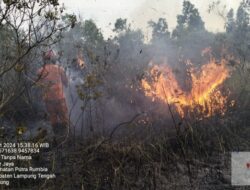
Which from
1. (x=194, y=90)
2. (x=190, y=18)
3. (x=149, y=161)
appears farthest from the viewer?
(x=190, y=18)

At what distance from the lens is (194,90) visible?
10.5 meters

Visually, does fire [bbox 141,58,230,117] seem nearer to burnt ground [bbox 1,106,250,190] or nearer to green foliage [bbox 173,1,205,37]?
burnt ground [bbox 1,106,250,190]

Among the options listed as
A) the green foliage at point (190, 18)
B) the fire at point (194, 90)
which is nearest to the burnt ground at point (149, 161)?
the fire at point (194, 90)

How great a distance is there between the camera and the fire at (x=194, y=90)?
9648 millimetres

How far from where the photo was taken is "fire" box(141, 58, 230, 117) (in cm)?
965

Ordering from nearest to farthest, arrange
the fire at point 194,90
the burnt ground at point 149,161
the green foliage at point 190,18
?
1. the burnt ground at point 149,161
2. the fire at point 194,90
3. the green foliage at point 190,18

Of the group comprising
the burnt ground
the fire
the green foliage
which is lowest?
the burnt ground

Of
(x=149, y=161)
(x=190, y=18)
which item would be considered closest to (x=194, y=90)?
(x=149, y=161)

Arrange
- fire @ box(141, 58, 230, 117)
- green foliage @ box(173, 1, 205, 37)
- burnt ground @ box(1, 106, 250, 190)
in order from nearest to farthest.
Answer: burnt ground @ box(1, 106, 250, 190)
fire @ box(141, 58, 230, 117)
green foliage @ box(173, 1, 205, 37)

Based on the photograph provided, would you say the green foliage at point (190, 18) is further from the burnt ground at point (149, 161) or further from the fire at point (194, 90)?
the burnt ground at point (149, 161)

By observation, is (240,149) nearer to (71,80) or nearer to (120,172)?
(120,172)

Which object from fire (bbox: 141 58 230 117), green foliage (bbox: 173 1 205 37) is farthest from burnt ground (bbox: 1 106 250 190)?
green foliage (bbox: 173 1 205 37)

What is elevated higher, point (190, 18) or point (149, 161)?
point (190, 18)

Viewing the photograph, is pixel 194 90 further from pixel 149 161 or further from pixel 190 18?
pixel 190 18
